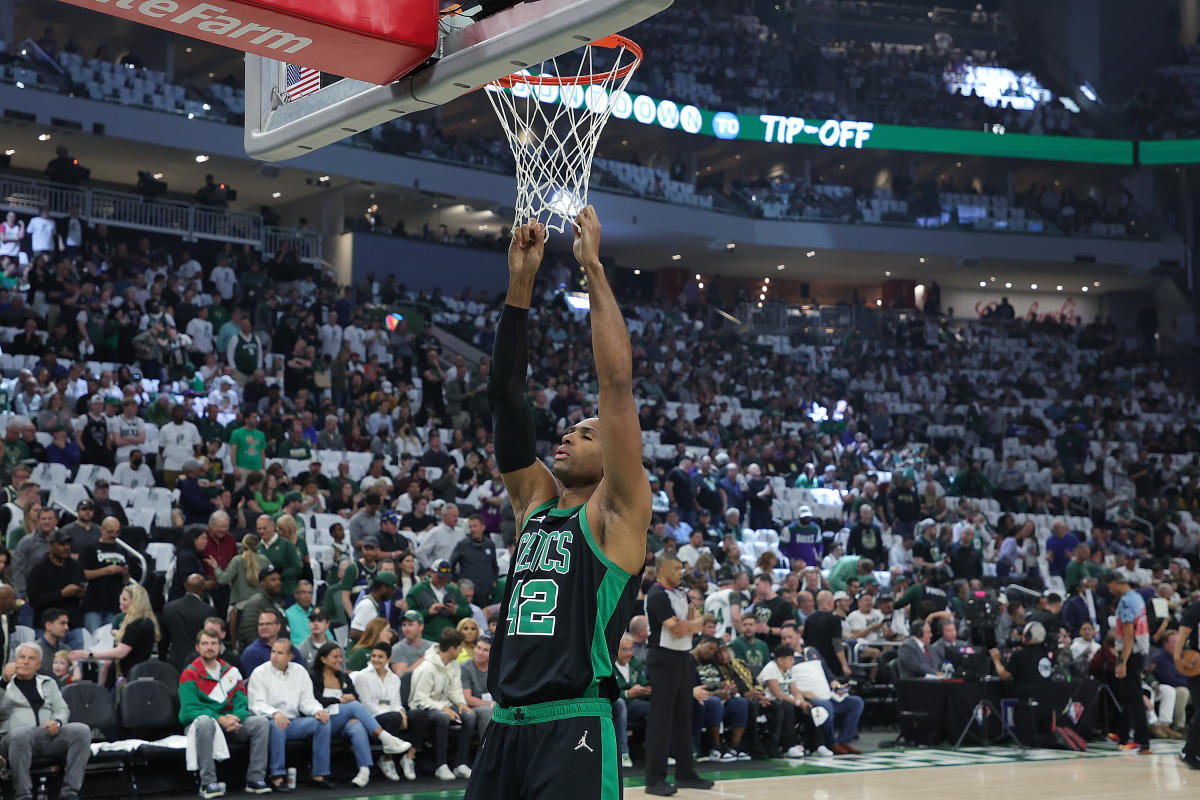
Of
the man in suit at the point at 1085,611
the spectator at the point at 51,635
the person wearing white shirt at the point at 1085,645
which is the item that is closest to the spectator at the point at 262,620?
the spectator at the point at 51,635

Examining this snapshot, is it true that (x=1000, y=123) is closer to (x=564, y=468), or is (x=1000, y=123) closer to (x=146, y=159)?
(x=146, y=159)

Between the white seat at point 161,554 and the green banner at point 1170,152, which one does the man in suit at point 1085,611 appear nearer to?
the white seat at point 161,554

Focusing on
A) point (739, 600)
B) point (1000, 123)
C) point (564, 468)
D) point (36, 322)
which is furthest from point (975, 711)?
point (1000, 123)

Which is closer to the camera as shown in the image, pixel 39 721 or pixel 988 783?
pixel 39 721

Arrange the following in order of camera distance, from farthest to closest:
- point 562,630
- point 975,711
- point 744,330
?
1. point 744,330
2. point 975,711
3. point 562,630

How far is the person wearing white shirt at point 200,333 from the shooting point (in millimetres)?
17922

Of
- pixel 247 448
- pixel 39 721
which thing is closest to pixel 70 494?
pixel 247 448

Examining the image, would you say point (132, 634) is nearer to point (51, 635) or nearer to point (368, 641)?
point (51, 635)

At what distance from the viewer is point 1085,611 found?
50.5 feet

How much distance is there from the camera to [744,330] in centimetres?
3094

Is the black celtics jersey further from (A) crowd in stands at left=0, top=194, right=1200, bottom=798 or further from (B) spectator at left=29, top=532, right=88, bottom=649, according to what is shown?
(B) spectator at left=29, top=532, right=88, bottom=649

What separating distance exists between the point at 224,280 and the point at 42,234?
2821 mm

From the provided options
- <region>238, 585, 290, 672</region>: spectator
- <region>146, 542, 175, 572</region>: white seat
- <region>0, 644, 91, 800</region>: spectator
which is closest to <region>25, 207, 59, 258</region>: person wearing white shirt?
<region>146, 542, 175, 572</region>: white seat

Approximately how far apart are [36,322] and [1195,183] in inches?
1244
